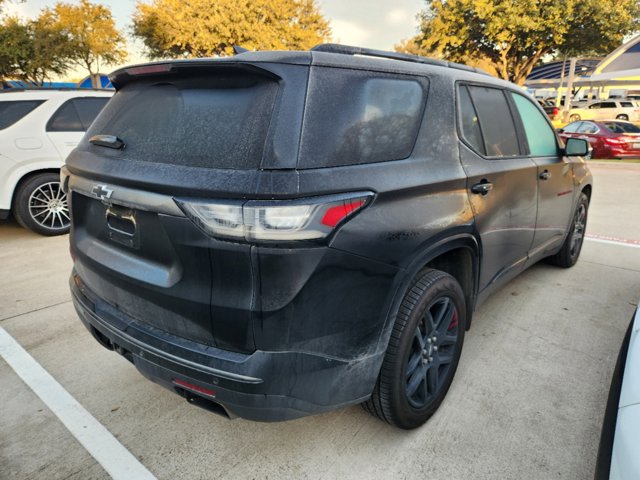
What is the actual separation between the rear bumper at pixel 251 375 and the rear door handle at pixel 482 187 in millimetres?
1075

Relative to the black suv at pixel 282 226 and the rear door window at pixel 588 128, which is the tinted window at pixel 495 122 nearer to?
the black suv at pixel 282 226

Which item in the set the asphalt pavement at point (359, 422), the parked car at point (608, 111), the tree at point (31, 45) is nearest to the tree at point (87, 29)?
the tree at point (31, 45)

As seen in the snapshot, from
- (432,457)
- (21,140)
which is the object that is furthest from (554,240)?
(21,140)

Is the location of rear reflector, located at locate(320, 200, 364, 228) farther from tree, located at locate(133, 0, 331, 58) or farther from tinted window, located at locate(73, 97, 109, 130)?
tree, located at locate(133, 0, 331, 58)

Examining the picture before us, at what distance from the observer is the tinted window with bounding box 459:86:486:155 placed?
237 cm

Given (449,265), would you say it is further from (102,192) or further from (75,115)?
(75,115)

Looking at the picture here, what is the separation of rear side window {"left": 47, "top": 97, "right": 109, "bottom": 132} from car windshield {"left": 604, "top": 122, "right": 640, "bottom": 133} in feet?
52.5

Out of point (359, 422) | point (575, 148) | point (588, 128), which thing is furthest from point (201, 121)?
point (588, 128)

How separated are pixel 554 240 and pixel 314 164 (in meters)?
3.08

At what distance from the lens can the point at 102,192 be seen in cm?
191

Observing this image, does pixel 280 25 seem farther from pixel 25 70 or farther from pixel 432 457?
pixel 432 457

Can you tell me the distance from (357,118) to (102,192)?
1154 millimetres

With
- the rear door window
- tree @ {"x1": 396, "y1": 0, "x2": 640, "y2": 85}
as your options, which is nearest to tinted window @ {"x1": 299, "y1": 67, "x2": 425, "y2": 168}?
the rear door window

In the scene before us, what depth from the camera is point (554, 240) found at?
12.5ft
